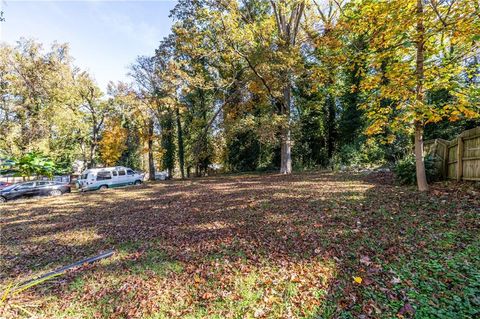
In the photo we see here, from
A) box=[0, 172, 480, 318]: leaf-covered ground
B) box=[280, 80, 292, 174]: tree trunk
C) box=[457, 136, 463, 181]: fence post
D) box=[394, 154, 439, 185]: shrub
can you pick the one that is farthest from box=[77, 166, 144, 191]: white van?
box=[457, 136, 463, 181]: fence post

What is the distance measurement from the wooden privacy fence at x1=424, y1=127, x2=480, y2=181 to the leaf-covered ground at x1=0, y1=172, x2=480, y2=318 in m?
0.53

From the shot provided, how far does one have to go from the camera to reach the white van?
16859 mm

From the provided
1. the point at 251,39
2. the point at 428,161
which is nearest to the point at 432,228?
the point at 428,161

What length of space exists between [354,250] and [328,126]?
19.6 meters

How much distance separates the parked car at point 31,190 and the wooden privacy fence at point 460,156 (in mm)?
21297

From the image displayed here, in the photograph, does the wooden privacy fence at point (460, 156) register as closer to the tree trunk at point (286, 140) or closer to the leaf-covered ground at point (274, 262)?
the leaf-covered ground at point (274, 262)

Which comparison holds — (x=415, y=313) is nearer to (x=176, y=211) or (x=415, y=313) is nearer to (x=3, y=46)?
(x=176, y=211)

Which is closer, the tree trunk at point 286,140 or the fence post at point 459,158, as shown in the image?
the fence post at point 459,158

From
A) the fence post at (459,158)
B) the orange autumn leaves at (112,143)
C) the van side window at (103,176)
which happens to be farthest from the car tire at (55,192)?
the fence post at (459,158)

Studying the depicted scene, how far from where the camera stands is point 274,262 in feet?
12.0

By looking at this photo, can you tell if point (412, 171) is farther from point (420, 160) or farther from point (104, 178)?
point (104, 178)

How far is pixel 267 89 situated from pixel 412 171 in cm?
992

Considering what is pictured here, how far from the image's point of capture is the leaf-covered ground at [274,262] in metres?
2.83

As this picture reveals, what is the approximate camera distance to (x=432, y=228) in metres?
4.16
